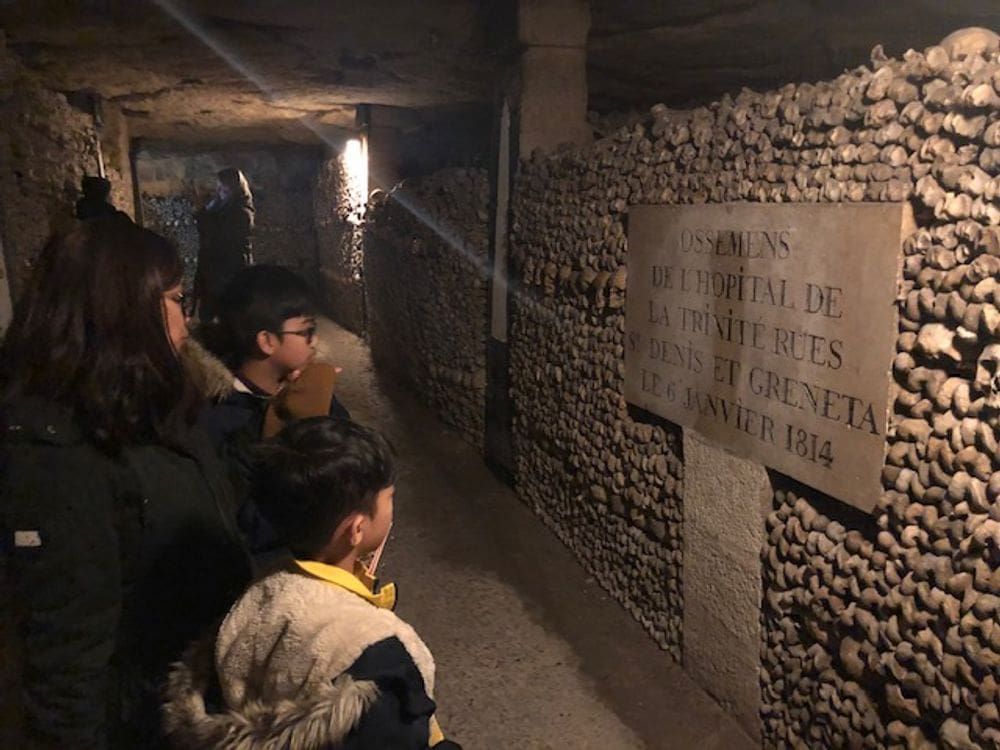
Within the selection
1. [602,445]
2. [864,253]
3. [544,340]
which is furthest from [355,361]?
[864,253]

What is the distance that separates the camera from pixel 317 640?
3.96 feet

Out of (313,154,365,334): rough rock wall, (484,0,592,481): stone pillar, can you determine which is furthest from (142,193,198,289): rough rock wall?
(484,0,592,481): stone pillar

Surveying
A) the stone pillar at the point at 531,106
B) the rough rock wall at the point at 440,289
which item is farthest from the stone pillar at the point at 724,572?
the rough rock wall at the point at 440,289

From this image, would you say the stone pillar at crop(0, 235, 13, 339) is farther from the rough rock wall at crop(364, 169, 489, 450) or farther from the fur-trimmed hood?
the fur-trimmed hood

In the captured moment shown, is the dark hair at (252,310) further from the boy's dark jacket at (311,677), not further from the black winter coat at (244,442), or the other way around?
the boy's dark jacket at (311,677)

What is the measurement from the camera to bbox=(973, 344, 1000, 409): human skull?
1.73 metres

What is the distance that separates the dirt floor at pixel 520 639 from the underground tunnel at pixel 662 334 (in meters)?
0.02

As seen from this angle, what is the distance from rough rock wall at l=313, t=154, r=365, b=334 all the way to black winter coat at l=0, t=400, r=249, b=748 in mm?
7809

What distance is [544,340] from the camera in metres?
4.39

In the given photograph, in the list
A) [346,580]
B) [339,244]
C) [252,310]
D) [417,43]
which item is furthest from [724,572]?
[339,244]

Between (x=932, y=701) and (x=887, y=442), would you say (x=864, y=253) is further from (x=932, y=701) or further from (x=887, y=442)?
(x=932, y=701)

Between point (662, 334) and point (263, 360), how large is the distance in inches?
60.2

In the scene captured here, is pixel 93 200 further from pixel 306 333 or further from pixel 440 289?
pixel 306 333

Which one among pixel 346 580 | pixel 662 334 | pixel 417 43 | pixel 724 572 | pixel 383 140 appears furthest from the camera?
pixel 383 140
